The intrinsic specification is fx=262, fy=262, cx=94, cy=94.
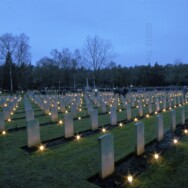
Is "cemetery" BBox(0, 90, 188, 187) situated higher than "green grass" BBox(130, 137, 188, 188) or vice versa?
"cemetery" BBox(0, 90, 188, 187)

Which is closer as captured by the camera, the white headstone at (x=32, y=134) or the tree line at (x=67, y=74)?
the white headstone at (x=32, y=134)

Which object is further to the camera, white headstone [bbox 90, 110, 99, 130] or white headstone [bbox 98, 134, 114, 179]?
white headstone [bbox 90, 110, 99, 130]

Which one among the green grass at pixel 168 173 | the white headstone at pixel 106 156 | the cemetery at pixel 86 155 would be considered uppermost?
the white headstone at pixel 106 156

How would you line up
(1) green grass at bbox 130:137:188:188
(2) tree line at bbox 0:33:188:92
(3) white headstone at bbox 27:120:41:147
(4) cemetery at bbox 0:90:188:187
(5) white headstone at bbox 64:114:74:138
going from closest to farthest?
(1) green grass at bbox 130:137:188:188
(4) cemetery at bbox 0:90:188:187
(3) white headstone at bbox 27:120:41:147
(5) white headstone at bbox 64:114:74:138
(2) tree line at bbox 0:33:188:92

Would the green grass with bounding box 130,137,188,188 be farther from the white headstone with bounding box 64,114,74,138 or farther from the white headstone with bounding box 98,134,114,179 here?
the white headstone with bounding box 64,114,74,138

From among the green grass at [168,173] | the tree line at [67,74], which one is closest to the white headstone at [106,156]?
the green grass at [168,173]

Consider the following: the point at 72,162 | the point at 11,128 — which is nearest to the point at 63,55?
the point at 11,128

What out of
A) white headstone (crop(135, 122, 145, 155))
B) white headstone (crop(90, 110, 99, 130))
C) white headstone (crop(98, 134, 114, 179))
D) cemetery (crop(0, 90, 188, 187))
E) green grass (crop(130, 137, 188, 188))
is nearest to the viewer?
green grass (crop(130, 137, 188, 188))


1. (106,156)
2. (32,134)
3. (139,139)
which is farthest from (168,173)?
(32,134)

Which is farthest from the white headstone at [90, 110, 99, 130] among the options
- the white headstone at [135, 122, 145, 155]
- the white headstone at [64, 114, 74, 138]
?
the white headstone at [135, 122, 145, 155]

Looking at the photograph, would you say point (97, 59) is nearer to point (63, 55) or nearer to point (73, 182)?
point (63, 55)

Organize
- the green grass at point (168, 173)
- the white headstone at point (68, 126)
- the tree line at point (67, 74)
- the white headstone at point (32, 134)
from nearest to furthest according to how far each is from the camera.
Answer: the green grass at point (168, 173) < the white headstone at point (32, 134) < the white headstone at point (68, 126) < the tree line at point (67, 74)

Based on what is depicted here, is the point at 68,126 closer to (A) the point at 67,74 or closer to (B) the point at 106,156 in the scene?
(B) the point at 106,156

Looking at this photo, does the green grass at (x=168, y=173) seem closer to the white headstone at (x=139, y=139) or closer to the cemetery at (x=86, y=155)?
the cemetery at (x=86, y=155)
